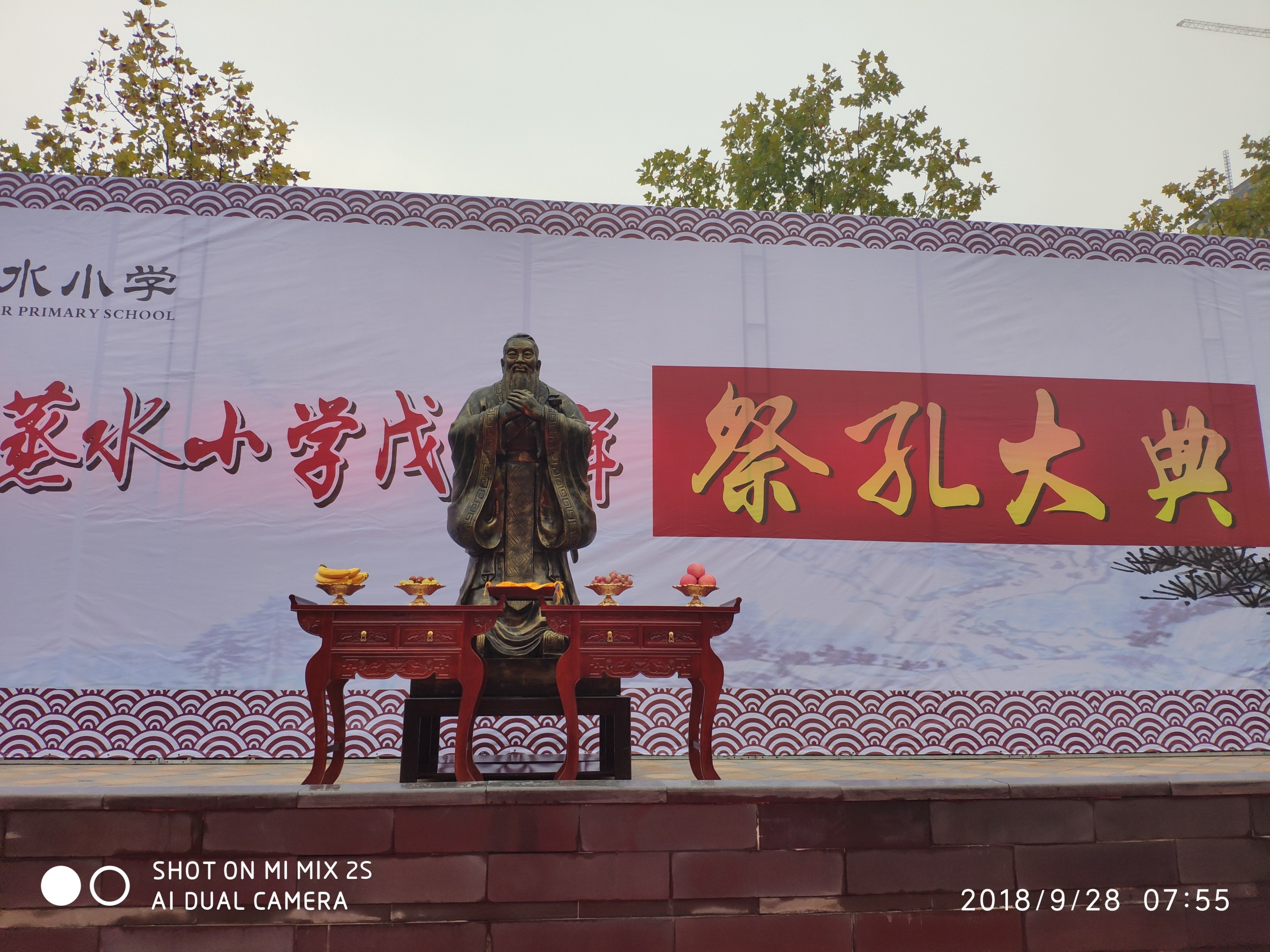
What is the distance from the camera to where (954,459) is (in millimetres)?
5086

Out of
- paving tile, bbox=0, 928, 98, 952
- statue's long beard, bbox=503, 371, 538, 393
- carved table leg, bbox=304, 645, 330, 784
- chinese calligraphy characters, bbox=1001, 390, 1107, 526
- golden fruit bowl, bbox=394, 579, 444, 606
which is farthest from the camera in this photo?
chinese calligraphy characters, bbox=1001, 390, 1107, 526

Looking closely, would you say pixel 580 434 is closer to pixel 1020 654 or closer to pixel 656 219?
pixel 656 219

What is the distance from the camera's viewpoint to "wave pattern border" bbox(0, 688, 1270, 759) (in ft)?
14.2

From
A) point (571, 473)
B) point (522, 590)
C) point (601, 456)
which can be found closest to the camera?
point (522, 590)

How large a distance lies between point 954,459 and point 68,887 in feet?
14.4

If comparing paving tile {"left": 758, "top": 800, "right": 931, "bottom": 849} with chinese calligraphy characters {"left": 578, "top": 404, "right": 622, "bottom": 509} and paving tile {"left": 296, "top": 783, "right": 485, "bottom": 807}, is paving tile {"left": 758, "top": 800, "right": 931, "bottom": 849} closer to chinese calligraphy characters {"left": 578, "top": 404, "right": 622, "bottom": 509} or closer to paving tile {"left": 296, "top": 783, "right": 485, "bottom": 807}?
paving tile {"left": 296, "top": 783, "right": 485, "bottom": 807}

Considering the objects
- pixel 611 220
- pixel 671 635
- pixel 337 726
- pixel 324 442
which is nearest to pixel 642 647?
pixel 671 635

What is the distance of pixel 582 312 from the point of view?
16.6 ft

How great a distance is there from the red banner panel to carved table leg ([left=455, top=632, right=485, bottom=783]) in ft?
7.17

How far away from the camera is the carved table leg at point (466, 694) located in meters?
2.71

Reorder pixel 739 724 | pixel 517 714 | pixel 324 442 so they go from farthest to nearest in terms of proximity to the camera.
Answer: pixel 324 442 < pixel 739 724 < pixel 517 714

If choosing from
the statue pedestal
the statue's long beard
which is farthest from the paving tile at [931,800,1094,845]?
the statue's long beard

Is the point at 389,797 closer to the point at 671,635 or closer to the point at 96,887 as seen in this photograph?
the point at 96,887

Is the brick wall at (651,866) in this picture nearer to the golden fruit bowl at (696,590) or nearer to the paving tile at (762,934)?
the paving tile at (762,934)
